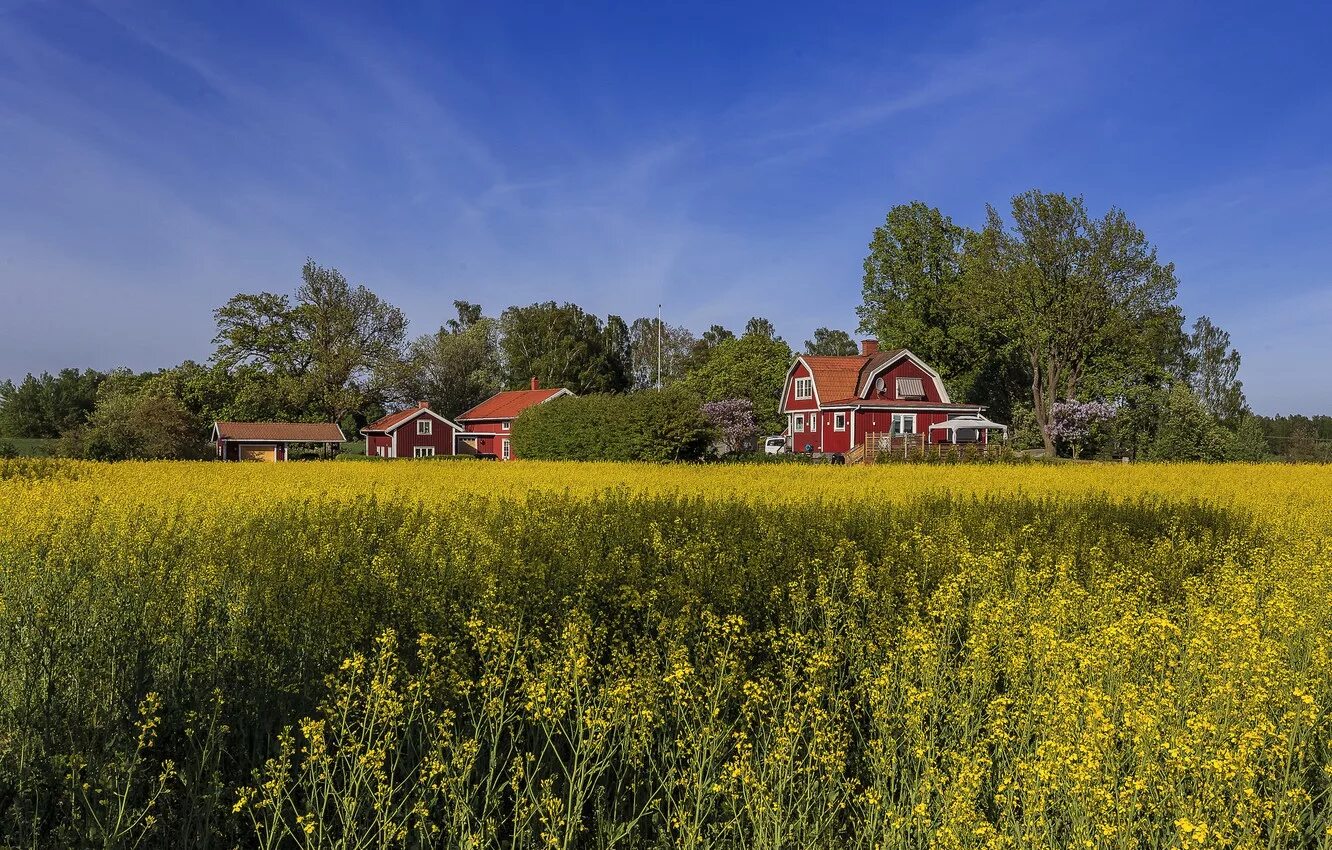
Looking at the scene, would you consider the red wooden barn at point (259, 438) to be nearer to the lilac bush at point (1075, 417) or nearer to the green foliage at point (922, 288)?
the green foliage at point (922, 288)

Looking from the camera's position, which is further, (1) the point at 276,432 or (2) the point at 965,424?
(1) the point at 276,432

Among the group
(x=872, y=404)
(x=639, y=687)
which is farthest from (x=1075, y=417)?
(x=639, y=687)

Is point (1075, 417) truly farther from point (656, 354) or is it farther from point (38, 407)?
point (38, 407)

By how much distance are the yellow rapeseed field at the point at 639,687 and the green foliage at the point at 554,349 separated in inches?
2702

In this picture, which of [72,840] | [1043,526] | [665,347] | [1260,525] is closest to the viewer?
[72,840]

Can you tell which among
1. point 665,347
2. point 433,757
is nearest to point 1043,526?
point 433,757

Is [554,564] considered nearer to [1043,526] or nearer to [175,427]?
[1043,526]

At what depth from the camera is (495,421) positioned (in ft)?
192

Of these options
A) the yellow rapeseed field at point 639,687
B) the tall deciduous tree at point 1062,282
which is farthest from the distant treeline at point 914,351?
the yellow rapeseed field at point 639,687

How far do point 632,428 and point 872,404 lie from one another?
22300 millimetres

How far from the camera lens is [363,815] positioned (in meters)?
3.75

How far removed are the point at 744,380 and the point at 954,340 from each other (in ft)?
49.0

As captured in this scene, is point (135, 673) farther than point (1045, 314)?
No

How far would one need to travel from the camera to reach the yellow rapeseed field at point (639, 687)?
3211mm
